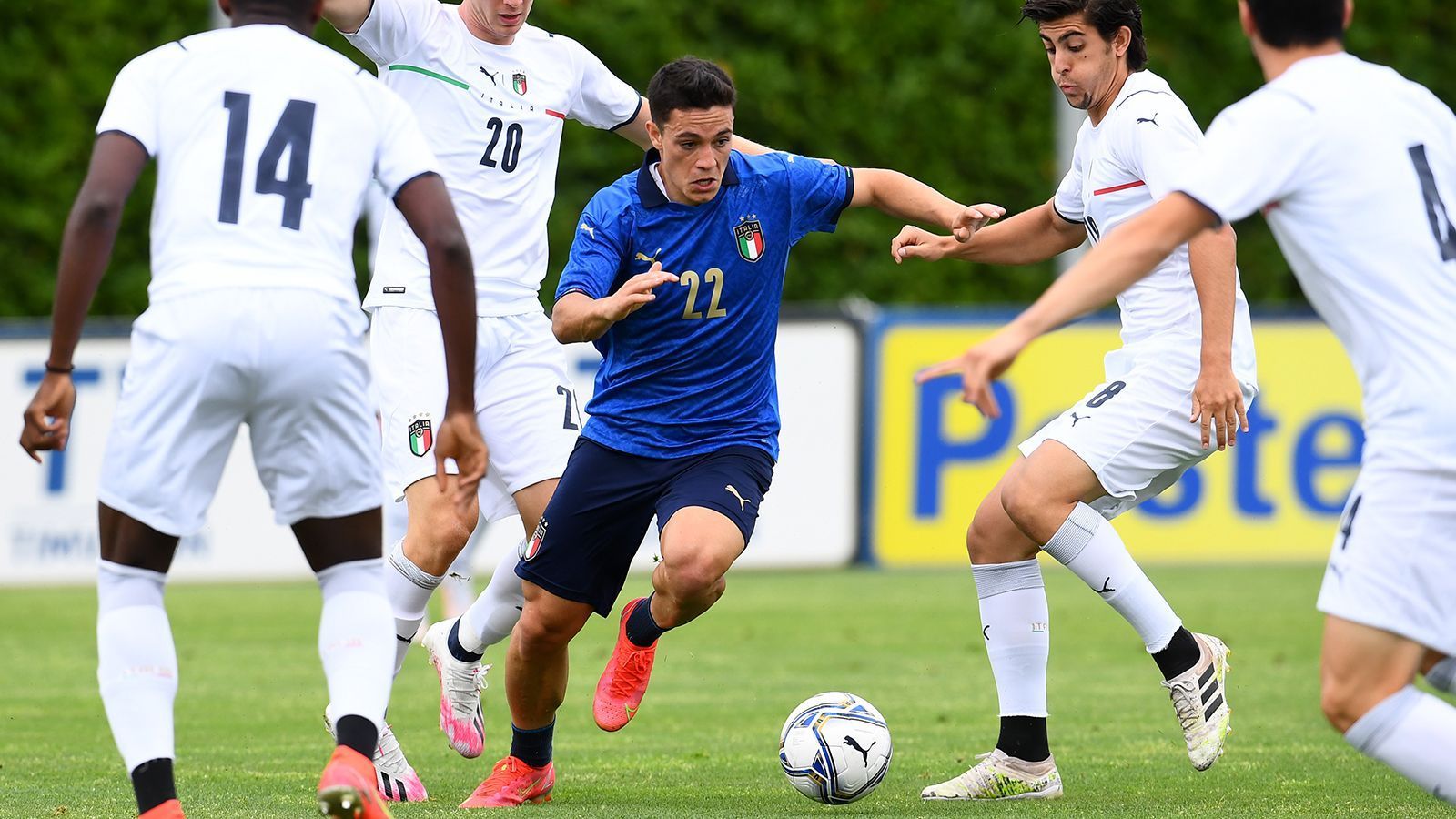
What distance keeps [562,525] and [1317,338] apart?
1035 centimetres

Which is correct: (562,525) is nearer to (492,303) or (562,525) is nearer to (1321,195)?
(492,303)

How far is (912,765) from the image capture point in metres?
6.77

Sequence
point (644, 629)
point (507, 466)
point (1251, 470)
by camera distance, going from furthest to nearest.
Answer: point (1251, 470), point (507, 466), point (644, 629)

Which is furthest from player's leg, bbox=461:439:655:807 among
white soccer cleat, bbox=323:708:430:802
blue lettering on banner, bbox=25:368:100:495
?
blue lettering on banner, bbox=25:368:100:495

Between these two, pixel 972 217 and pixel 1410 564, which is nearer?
pixel 1410 564

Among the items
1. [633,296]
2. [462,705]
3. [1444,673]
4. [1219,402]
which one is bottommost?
[462,705]

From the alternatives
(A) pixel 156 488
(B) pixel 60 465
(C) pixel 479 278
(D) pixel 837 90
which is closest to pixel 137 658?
(A) pixel 156 488

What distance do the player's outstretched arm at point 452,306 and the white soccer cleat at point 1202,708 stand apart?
2.62m

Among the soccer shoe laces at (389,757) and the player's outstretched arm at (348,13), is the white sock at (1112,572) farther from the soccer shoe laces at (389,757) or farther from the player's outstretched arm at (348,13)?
the player's outstretched arm at (348,13)

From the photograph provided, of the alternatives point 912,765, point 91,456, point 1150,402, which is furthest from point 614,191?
point 91,456

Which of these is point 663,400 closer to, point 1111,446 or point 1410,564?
point 1111,446

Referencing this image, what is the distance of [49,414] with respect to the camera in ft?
14.5

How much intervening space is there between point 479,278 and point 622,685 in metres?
1.65

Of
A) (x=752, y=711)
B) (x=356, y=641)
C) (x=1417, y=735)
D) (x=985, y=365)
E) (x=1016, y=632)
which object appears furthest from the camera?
(x=752, y=711)
